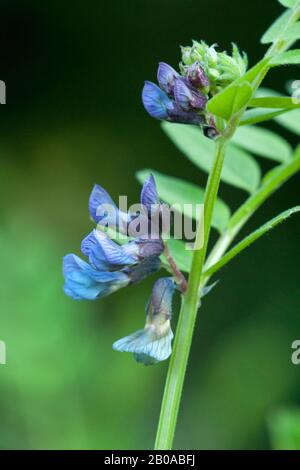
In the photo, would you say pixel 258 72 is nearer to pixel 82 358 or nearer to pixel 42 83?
pixel 82 358

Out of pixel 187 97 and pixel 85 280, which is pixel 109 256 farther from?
pixel 187 97

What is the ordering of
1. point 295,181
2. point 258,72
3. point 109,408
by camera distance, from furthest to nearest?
→ point 295,181, point 109,408, point 258,72

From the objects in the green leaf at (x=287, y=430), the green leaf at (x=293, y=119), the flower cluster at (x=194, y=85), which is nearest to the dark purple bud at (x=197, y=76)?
the flower cluster at (x=194, y=85)

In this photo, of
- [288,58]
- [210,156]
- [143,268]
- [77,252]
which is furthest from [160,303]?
[77,252]

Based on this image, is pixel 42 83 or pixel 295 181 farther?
pixel 42 83

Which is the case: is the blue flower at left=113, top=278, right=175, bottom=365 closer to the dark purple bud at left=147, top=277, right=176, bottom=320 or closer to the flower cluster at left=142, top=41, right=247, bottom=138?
the dark purple bud at left=147, top=277, right=176, bottom=320

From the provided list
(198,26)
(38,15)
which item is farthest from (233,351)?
(38,15)
